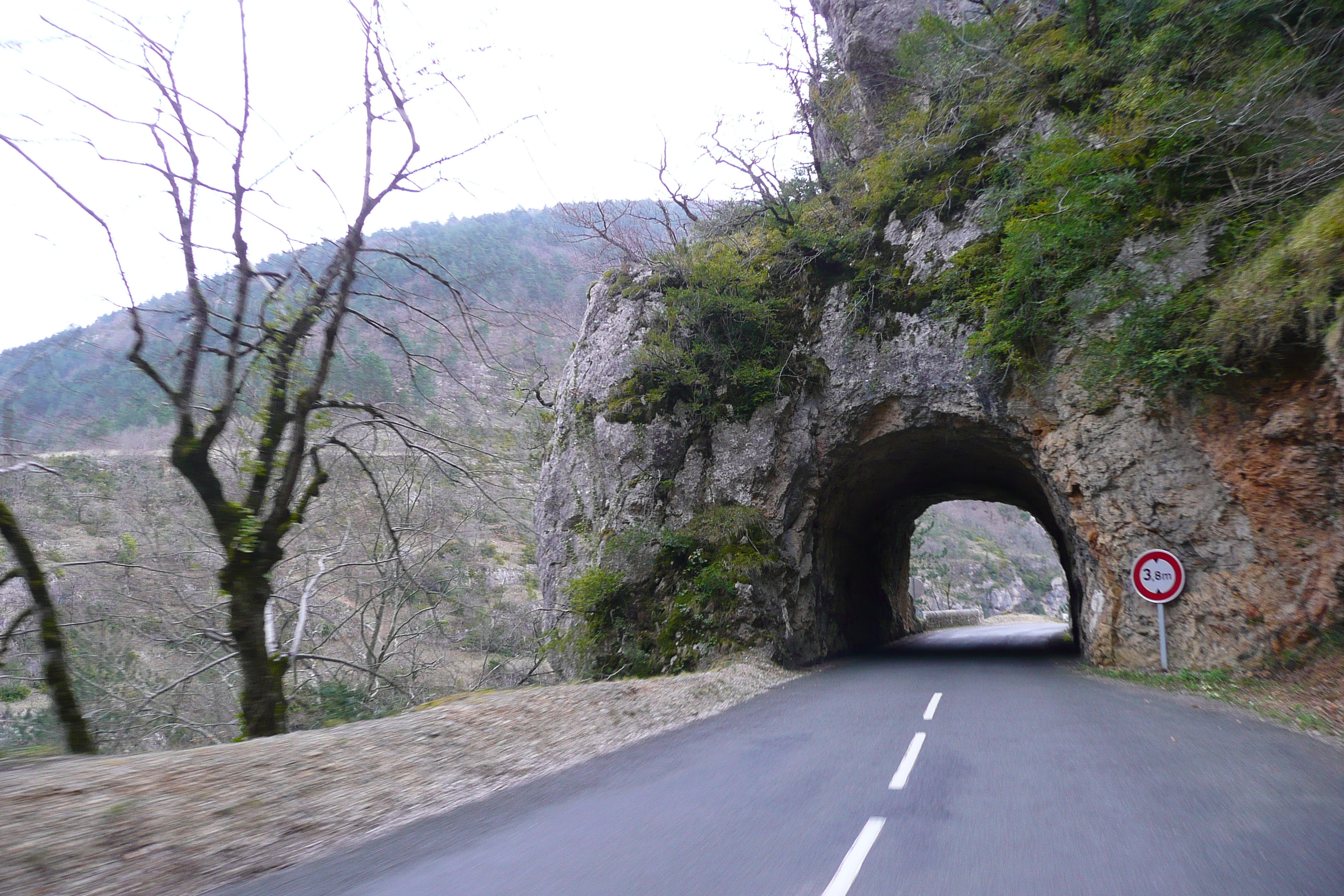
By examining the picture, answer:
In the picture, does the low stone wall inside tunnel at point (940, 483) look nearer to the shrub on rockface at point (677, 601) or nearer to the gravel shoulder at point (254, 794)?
the shrub on rockface at point (677, 601)

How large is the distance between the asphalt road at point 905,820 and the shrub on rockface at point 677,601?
7511 mm

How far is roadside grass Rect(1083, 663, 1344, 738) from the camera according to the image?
778 centimetres

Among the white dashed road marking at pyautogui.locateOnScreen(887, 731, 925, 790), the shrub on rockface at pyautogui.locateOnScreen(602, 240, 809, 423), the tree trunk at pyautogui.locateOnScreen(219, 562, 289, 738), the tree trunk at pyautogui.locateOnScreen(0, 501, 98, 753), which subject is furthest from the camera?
the shrub on rockface at pyautogui.locateOnScreen(602, 240, 809, 423)

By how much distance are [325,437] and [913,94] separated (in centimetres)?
1744

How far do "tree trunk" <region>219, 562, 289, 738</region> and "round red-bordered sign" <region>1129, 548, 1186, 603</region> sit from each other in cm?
1324

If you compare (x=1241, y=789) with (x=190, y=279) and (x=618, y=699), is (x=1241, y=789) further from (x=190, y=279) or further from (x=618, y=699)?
(x=190, y=279)

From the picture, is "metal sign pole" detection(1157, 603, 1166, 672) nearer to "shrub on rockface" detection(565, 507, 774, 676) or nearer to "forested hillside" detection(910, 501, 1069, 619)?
"shrub on rockface" detection(565, 507, 774, 676)

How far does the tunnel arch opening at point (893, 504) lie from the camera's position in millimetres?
16906

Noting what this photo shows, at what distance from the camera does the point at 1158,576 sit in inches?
486

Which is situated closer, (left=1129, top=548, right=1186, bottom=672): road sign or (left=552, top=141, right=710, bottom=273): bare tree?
(left=1129, top=548, right=1186, bottom=672): road sign

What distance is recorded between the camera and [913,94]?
1955cm

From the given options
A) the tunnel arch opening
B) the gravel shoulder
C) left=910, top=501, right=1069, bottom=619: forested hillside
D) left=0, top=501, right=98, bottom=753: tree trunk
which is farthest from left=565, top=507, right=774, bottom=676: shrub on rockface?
left=910, top=501, right=1069, bottom=619: forested hillside

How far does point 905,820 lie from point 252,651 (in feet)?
24.3

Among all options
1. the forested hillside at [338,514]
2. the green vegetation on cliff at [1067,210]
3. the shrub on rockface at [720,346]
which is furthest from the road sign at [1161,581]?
the forested hillside at [338,514]
